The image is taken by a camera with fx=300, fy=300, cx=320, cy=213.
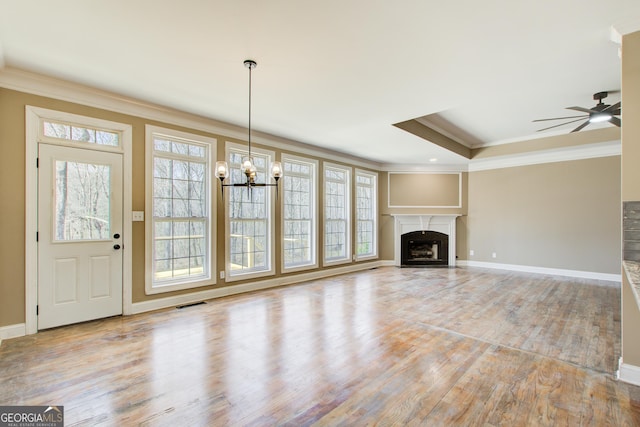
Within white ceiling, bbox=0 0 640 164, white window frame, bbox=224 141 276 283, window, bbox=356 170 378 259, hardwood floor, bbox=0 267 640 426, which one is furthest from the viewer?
window, bbox=356 170 378 259

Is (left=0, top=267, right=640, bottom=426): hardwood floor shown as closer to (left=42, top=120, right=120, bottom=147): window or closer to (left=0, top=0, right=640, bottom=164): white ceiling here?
(left=42, top=120, right=120, bottom=147): window

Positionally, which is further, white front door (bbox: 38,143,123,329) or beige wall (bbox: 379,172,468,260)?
beige wall (bbox: 379,172,468,260)

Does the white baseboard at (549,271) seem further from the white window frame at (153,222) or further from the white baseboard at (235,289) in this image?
the white window frame at (153,222)

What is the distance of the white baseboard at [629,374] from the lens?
223cm

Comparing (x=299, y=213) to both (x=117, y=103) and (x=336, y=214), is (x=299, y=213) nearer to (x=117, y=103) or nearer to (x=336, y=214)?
(x=336, y=214)

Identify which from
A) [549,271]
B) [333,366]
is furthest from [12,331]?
[549,271]

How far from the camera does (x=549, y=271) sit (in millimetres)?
6605

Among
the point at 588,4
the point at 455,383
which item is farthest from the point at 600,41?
the point at 455,383

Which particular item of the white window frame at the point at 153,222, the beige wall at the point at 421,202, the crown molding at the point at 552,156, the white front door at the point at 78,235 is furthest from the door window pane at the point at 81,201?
the crown molding at the point at 552,156

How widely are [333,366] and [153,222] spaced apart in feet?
10.1

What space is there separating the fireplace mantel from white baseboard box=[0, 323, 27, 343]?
6.97m

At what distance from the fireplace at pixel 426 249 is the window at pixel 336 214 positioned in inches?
71.9

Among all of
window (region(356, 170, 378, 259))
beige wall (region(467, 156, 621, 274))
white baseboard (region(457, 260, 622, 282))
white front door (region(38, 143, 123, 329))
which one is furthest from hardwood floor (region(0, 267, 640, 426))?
window (region(356, 170, 378, 259))

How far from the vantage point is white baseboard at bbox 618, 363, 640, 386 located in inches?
87.8
